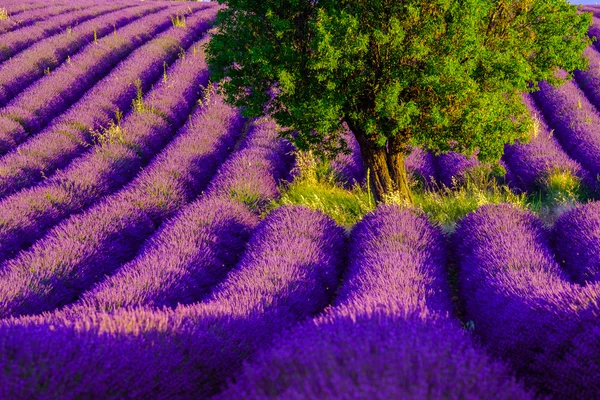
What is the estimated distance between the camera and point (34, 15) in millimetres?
20141

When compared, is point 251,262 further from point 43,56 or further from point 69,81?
point 43,56

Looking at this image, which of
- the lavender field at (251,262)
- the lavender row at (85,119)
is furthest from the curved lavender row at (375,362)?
the lavender row at (85,119)

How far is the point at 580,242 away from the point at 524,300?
84.6 inches

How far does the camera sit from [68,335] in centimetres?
278

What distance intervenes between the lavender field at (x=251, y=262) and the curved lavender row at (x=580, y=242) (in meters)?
0.03

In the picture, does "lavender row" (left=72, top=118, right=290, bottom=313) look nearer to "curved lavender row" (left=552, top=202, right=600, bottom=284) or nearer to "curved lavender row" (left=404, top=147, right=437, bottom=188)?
"curved lavender row" (left=404, top=147, right=437, bottom=188)

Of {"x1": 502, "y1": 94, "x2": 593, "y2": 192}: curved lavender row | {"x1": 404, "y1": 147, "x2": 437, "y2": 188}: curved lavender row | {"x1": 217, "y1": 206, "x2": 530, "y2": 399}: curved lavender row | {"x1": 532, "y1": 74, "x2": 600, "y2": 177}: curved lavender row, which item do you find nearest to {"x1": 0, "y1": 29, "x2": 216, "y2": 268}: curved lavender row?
{"x1": 404, "y1": 147, "x2": 437, "y2": 188}: curved lavender row

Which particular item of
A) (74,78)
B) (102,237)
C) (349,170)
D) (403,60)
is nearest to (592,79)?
(349,170)

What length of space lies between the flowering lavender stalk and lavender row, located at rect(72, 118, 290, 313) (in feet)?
17.5

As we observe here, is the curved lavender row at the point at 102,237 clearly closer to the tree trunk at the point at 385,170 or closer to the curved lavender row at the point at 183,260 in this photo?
the curved lavender row at the point at 183,260

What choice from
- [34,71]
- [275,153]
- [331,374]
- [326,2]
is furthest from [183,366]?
[34,71]

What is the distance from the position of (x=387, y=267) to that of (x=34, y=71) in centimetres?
1311

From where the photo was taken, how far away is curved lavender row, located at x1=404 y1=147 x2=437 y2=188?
31.9 ft

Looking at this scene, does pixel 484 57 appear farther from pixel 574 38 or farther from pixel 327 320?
pixel 327 320
